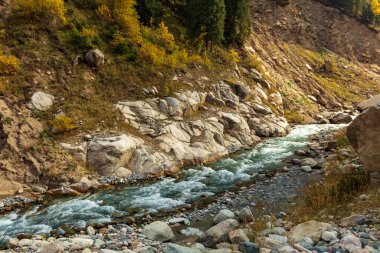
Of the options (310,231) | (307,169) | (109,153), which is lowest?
(109,153)

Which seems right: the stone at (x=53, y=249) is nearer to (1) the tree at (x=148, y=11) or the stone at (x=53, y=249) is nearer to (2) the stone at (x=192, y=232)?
(2) the stone at (x=192, y=232)

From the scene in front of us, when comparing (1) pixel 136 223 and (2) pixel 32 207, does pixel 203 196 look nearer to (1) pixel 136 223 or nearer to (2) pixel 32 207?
(1) pixel 136 223

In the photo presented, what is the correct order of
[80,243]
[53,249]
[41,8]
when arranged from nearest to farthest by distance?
[53,249] → [80,243] → [41,8]

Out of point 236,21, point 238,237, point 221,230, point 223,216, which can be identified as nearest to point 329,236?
point 238,237

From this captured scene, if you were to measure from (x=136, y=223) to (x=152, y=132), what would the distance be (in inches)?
390

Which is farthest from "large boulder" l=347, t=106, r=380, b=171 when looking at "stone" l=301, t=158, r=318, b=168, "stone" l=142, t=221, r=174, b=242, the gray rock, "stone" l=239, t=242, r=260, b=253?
"stone" l=301, t=158, r=318, b=168

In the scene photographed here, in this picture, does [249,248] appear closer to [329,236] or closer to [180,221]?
[329,236]

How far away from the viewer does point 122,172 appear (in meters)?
19.1

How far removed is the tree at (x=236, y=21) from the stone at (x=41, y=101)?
81.4ft

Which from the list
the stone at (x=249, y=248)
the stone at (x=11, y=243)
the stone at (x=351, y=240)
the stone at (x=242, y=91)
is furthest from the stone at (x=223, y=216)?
the stone at (x=242, y=91)

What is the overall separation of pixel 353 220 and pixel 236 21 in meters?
35.1

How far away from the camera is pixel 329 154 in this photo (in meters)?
23.1

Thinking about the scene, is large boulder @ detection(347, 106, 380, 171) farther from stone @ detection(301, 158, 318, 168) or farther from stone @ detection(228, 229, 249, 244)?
stone @ detection(301, 158, 318, 168)

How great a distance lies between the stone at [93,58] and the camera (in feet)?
82.9
